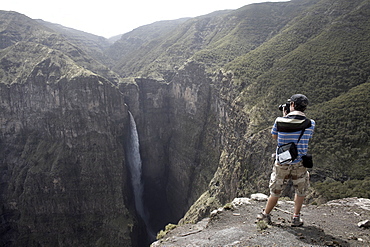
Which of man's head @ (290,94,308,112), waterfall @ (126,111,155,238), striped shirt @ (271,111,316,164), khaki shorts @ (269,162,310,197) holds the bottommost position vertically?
waterfall @ (126,111,155,238)

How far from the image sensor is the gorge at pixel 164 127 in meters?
27.8

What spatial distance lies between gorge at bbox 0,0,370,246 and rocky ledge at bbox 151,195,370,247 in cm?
1029

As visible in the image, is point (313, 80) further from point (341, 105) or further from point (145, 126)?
point (145, 126)

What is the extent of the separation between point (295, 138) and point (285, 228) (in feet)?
9.84

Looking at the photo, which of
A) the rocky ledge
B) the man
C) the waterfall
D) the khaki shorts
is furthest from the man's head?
the waterfall

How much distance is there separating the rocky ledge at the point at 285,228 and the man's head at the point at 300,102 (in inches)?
145

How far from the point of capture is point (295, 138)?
265 inches

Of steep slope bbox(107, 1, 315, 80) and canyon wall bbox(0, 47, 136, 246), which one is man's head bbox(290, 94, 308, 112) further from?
steep slope bbox(107, 1, 315, 80)

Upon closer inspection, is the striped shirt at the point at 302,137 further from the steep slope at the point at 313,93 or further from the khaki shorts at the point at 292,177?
the steep slope at the point at 313,93

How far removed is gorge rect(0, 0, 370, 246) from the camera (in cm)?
2780

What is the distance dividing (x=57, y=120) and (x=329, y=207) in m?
49.7

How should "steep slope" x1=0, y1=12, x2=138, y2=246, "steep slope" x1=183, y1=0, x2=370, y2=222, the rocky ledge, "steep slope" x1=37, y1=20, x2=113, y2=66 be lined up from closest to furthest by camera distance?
the rocky ledge < "steep slope" x1=183, y1=0, x2=370, y2=222 < "steep slope" x1=0, y1=12, x2=138, y2=246 < "steep slope" x1=37, y1=20, x2=113, y2=66

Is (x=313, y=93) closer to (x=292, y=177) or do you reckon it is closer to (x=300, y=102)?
(x=292, y=177)

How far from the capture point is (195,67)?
53938mm
